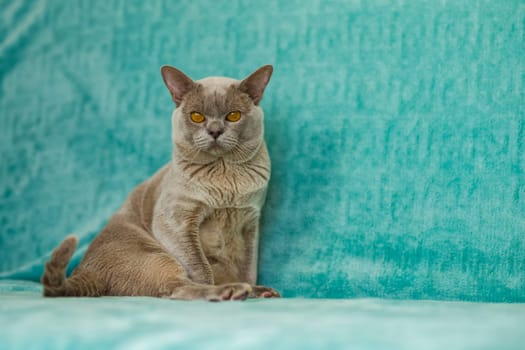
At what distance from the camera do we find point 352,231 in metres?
1.74

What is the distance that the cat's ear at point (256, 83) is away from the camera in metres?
1.66

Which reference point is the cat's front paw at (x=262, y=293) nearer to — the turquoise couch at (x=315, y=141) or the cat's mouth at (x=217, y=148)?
the turquoise couch at (x=315, y=141)

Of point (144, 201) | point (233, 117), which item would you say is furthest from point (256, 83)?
point (144, 201)

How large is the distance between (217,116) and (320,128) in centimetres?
34

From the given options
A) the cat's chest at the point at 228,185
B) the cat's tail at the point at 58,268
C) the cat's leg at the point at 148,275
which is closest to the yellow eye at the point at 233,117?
the cat's chest at the point at 228,185

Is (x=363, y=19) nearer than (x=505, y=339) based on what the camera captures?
No

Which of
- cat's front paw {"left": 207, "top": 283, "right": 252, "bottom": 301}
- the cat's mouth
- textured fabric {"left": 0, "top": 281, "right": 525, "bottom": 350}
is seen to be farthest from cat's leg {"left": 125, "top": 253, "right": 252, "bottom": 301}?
the cat's mouth

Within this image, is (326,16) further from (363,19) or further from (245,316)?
(245,316)

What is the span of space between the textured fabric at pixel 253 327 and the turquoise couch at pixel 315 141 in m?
0.01

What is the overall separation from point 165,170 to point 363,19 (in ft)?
2.33

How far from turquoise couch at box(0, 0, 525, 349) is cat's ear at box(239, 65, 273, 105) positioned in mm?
197

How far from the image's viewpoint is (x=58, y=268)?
4.73ft

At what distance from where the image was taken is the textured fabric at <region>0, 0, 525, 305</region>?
162cm

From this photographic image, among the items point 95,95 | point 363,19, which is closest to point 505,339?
point 363,19
